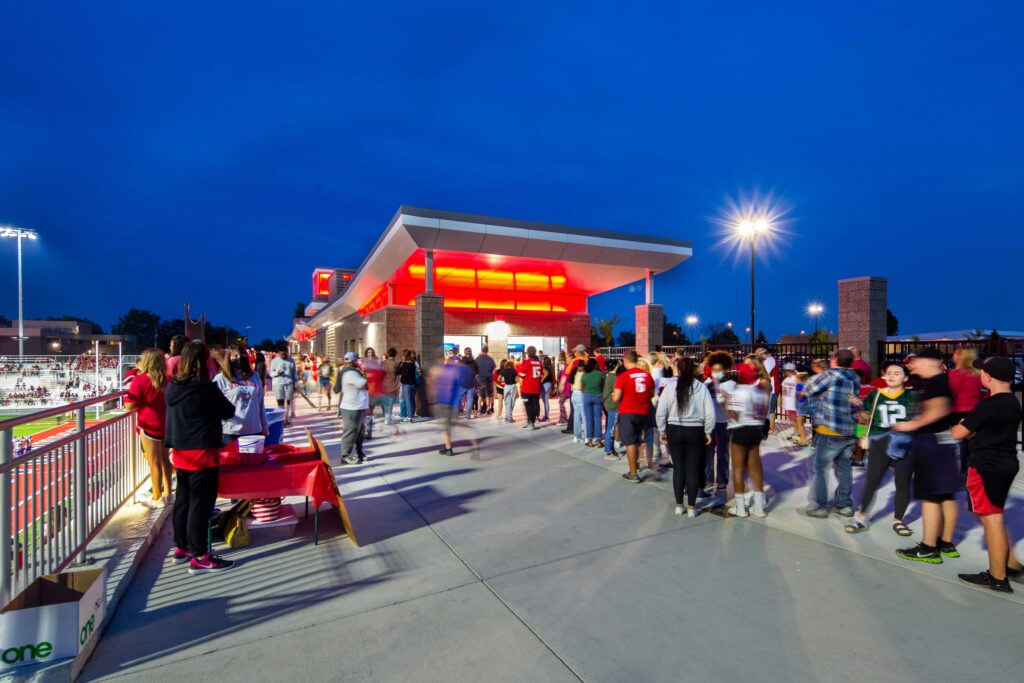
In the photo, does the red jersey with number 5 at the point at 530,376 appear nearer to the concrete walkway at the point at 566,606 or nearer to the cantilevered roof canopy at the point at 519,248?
the concrete walkway at the point at 566,606

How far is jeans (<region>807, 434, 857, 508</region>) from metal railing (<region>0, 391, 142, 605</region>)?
703 cm

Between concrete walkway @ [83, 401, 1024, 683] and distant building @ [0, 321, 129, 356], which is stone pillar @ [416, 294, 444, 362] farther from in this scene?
distant building @ [0, 321, 129, 356]

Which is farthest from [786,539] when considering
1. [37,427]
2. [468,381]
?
[37,427]

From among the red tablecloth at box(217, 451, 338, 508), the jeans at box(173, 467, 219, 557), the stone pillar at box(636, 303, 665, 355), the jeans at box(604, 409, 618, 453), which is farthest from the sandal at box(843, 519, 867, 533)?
the stone pillar at box(636, 303, 665, 355)

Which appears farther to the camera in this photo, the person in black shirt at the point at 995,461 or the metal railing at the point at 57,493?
the person in black shirt at the point at 995,461

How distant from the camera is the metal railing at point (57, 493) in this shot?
3.25 metres

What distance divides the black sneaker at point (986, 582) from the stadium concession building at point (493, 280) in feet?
40.3

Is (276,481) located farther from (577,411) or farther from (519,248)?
(519,248)

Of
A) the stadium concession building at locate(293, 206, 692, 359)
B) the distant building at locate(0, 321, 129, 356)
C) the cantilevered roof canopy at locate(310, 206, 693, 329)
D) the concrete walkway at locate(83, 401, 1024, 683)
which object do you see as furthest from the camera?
the distant building at locate(0, 321, 129, 356)

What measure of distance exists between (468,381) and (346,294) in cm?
2021

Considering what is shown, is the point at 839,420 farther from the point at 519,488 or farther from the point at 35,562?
the point at 35,562

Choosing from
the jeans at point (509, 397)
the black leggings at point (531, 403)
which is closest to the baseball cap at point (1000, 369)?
the black leggings at point (531, 403)

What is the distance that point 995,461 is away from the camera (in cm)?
388

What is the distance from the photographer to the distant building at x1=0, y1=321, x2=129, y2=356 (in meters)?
71.2
